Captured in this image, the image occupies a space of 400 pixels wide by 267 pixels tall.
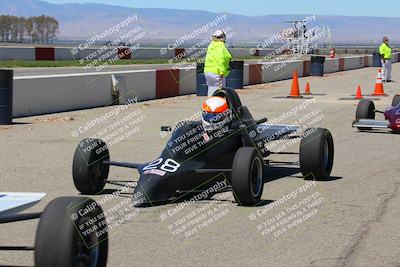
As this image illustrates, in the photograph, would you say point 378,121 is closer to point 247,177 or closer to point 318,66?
point 247,177

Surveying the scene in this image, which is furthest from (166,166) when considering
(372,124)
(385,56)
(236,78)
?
(385,56)

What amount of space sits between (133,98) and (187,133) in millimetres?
13074

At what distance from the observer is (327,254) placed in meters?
6.07

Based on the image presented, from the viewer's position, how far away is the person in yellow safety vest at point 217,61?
15.7 meters

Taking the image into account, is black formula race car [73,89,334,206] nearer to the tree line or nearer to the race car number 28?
the race car number 28

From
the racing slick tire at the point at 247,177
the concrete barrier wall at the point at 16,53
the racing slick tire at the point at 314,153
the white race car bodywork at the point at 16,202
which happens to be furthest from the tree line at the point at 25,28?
the white race car bodywork at the point at 16,202

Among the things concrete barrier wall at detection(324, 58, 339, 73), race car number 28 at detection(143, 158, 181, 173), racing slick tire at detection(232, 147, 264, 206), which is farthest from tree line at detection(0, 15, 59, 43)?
racing slick tire at detection(232, 147, 264, 206)

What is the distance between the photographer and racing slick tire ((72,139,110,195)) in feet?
26.7

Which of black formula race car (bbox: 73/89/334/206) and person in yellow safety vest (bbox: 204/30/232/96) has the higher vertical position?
person in yellow safety vest (bbox: 204/30/232/96)

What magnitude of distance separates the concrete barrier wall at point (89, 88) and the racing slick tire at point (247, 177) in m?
9.65

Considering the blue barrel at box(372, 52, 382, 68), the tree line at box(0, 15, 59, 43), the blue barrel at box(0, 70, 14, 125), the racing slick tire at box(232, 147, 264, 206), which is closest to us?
the racing slick tire at box(232, 147, 264, 206)

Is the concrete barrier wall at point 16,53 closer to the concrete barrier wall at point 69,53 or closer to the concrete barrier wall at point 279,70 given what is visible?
the concrete barrier wall at point 69,53

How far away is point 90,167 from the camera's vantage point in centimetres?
821

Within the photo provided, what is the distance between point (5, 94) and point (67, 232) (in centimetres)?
1098
